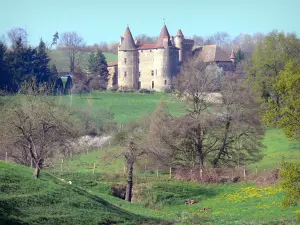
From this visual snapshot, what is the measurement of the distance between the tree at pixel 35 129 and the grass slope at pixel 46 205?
4726 mm

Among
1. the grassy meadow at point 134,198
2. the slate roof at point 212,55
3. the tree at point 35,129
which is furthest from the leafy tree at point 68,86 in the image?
the tree at point 35,129

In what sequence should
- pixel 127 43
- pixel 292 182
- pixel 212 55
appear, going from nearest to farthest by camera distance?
1. pixel 292 182
2. pixel 212 55
3. pixel 127 43

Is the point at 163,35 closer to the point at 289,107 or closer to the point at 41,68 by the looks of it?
the point at 41,68

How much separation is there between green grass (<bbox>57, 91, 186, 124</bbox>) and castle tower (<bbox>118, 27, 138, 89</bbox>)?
10.8 m

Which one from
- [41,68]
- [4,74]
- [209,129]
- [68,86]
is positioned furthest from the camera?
[68,86]

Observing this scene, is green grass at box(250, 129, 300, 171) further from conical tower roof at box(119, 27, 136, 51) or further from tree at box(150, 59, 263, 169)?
conical tower roof at box(119, 27, 136, 51)

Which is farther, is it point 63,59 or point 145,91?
point 63,59

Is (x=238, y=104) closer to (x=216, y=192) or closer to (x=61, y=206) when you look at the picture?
(x=216, y=192)

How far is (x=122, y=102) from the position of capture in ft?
245

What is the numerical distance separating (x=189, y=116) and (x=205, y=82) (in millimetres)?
2653

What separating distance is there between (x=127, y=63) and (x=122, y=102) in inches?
897

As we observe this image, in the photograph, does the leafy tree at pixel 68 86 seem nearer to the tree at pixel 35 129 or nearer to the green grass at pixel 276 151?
the green grass at pixel 276 151

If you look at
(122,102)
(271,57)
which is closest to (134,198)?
(271,57)

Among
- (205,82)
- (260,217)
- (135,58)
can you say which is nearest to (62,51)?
(135,58)
